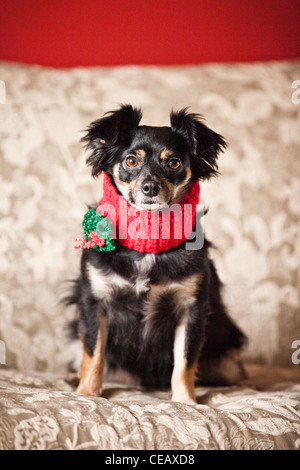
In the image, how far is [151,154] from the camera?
146 centimetres

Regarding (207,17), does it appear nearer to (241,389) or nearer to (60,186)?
(60,186)

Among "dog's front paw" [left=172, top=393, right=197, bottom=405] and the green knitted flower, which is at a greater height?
the green knitted flower

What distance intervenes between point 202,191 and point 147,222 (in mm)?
741

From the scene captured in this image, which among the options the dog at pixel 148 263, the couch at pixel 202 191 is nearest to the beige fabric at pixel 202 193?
the couch at pixel 202 191

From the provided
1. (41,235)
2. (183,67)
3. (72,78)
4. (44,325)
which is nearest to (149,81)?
(183,67)

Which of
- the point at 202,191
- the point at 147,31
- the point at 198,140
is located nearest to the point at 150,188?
the point at 198,140

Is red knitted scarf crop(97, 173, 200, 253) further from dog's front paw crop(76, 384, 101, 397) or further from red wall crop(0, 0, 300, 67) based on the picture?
red wall crop(0, 0, 300, 67)

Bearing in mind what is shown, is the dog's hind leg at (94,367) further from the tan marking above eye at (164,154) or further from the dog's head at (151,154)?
the tan marking above eye at (164,154)

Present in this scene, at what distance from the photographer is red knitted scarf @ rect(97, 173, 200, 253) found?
1.47 meters

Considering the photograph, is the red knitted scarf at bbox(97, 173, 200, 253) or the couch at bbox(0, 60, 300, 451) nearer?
the red knitted scarf at bbox(97, 173, 200, 253)

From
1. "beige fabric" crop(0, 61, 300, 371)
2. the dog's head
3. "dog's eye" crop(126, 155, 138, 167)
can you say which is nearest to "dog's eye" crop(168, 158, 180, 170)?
the dog's head

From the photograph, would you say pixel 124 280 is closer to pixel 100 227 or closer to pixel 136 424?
pixel 100 227

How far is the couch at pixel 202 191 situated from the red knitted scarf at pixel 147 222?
529 millimetres

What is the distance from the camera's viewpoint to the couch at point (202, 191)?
2.07 meters
